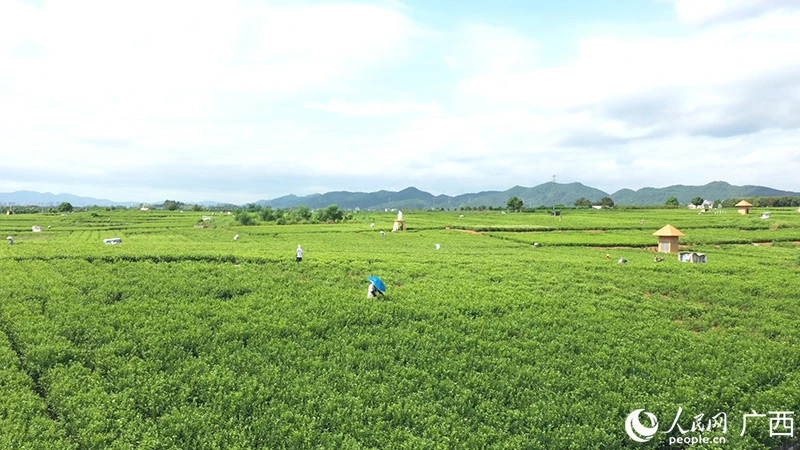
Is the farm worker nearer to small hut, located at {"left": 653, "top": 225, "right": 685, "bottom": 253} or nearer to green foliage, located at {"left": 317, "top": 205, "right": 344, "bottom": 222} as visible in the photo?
small hut, located at {"left": 653, "top": 225, "right": 685, "bottom": 253}

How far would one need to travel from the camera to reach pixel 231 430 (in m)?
8.77

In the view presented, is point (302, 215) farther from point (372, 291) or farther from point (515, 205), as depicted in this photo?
point (515, 205)

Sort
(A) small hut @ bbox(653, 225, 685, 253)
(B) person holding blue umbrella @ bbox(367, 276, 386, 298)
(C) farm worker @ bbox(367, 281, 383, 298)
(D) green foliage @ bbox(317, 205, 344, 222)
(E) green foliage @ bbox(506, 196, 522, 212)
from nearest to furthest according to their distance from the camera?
(B) person holding blue umbrella @ bbox(367, 276, 386, 298)
(C) farm worker @ bbox(367, 281, 383, 298)
(A) small hut @ bbox(653, 225, 685, 253)
(D) green foliage @ bbox(317, 205, 344, 222)
(E) green foliage @ bbox(506, 196, 522, 212)

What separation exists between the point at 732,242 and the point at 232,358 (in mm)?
50696

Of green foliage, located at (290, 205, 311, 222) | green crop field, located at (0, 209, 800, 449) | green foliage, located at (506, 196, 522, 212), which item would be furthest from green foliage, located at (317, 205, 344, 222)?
green crop field, located at (0, 209, 800, 449)

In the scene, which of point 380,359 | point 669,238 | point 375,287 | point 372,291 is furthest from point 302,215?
point 380,359

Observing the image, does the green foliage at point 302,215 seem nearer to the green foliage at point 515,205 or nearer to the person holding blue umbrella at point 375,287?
the person holding blue umbrella at point 375,287

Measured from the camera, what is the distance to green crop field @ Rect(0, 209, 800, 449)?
8.95 m

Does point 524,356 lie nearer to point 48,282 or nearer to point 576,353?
point 576,353

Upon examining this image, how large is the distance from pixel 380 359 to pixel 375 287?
489 centimetres

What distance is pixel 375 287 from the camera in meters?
16.4

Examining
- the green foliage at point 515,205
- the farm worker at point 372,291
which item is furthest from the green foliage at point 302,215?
the green foliage at point 515,205

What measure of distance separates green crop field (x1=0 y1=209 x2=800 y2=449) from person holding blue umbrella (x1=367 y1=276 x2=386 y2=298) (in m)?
0.44

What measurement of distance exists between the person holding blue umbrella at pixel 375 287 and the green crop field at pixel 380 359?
17.4 inches
